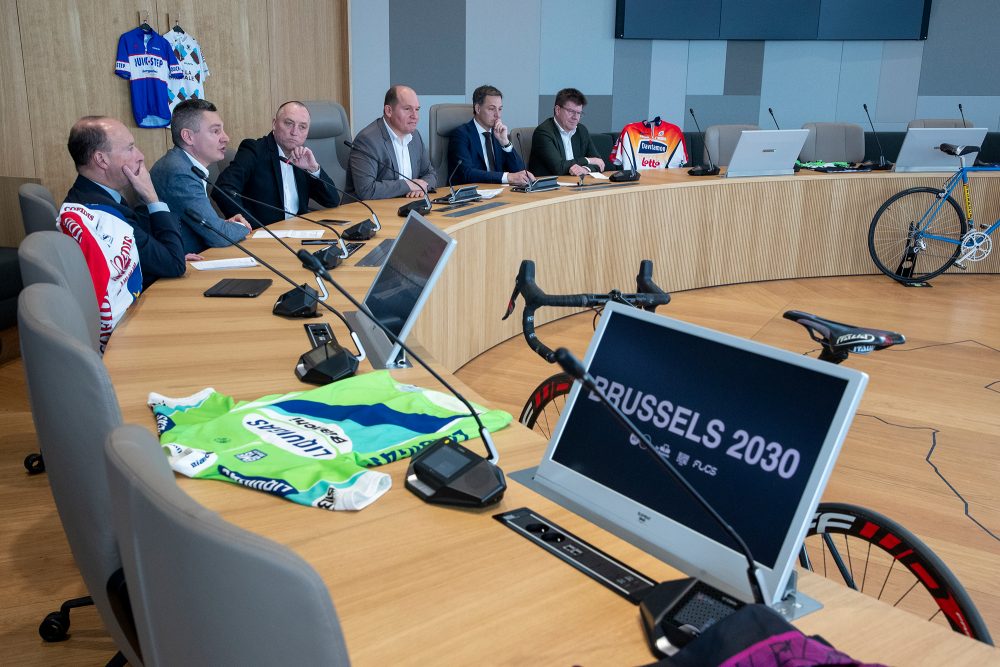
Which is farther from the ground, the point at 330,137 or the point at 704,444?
the point at 330,137

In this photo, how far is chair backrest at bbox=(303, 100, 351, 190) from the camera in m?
4.38

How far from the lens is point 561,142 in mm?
5629

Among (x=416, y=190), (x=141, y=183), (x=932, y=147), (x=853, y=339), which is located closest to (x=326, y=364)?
(x=853, y=339)

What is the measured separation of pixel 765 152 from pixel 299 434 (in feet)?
14.1

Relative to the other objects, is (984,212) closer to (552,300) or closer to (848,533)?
(848,533)

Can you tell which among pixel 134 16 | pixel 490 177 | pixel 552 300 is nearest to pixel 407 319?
pixel 552 300

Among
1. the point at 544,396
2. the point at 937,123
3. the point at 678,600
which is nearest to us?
the point at 678,600

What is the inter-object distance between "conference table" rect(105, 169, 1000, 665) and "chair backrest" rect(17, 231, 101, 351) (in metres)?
0.09

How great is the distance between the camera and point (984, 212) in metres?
5.53

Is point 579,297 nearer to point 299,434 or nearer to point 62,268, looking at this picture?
point 299,434

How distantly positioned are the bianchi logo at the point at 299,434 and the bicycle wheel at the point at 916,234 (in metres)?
4.77

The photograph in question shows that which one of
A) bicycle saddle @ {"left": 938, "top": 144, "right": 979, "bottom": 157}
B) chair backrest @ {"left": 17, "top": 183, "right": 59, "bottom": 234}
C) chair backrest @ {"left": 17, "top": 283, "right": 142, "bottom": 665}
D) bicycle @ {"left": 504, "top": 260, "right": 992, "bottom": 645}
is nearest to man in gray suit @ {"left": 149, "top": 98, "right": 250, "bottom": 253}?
chair backrest @ {"left": 17, "top": 183, "right": 59, "bottom": 234}

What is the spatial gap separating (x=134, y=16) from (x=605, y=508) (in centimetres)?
462

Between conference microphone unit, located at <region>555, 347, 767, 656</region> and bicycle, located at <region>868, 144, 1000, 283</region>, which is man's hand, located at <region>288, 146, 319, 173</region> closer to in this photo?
conference microphone unit, located at <region>555, 347, 767, 656</region>
